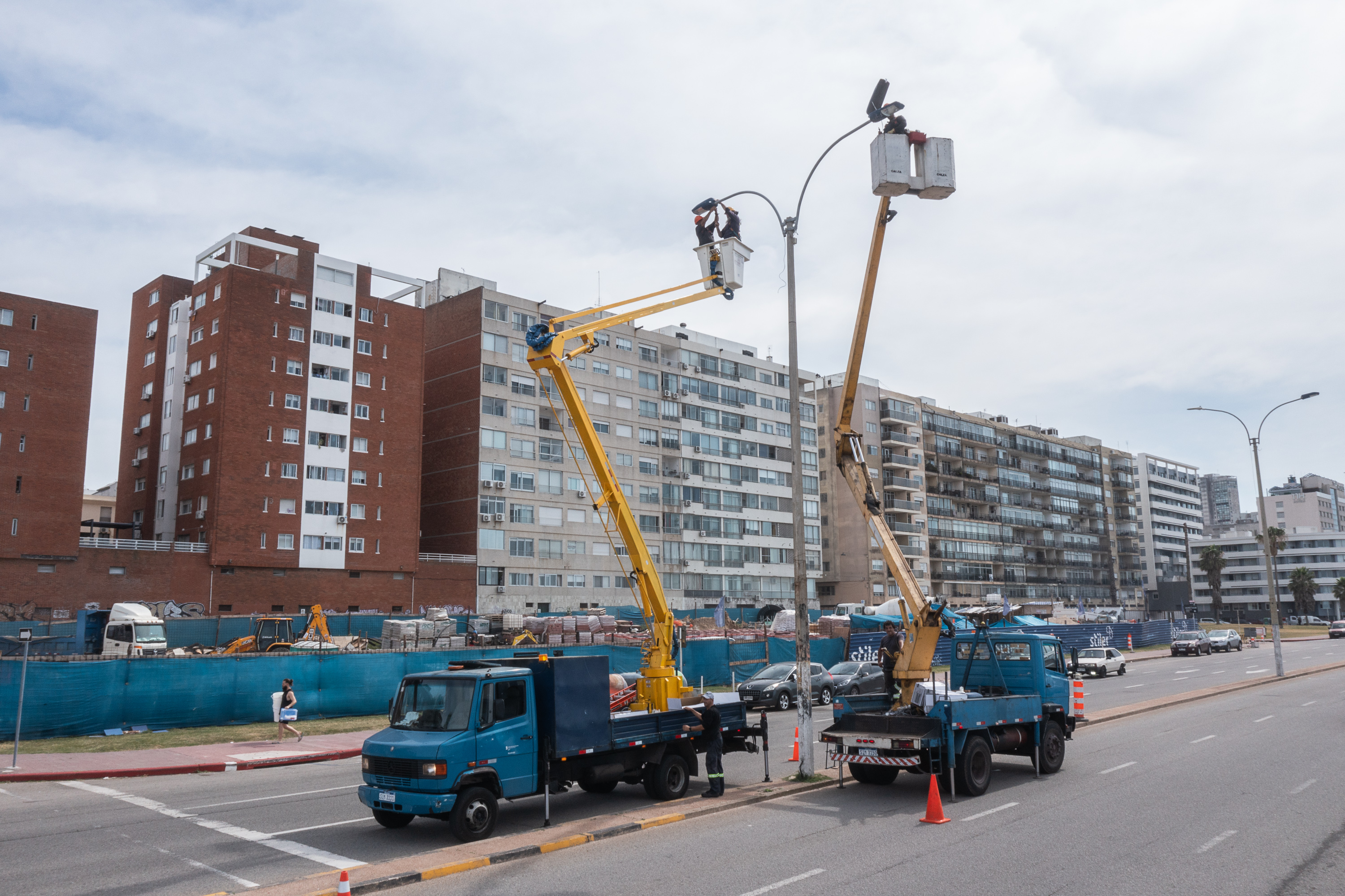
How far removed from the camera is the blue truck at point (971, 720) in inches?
569

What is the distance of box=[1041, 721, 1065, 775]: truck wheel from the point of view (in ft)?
54.9

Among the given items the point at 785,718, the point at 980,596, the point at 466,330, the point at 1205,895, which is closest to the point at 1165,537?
the point at 980,596

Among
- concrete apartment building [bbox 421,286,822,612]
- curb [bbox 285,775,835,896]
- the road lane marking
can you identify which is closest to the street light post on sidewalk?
the road lane marking

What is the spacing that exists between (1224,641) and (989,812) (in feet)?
206

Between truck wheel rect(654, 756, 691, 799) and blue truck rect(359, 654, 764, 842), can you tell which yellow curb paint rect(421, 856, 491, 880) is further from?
truck wheel rect(654, 756, 691, 799)

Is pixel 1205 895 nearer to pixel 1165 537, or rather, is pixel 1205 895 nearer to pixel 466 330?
pixel 466 330

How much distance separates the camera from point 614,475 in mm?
19469

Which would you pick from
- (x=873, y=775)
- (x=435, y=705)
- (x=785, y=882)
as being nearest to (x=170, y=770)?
(x=435, y=705)

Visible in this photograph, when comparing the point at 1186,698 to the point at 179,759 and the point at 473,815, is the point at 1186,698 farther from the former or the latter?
the point at 179,759

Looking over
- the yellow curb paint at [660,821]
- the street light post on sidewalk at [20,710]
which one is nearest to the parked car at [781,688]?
the yellow curb paint at [660,821]

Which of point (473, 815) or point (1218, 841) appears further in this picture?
point (473, 815)

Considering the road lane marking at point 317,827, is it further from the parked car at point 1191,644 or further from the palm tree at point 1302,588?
the palm tree at point 1302,588

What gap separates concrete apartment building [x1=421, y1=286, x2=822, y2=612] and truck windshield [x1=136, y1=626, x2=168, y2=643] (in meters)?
28.9

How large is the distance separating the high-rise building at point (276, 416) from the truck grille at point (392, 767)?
51294 millimetres
